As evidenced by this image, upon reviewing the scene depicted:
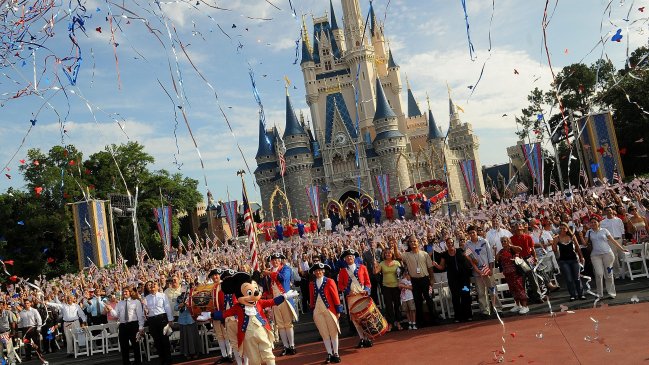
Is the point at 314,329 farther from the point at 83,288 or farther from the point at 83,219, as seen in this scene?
the point at 83,219

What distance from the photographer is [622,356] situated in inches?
234

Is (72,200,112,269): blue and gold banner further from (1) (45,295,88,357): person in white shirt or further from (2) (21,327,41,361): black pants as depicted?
(1) (45,295,88,357): person in white shirt

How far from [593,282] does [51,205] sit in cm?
3842

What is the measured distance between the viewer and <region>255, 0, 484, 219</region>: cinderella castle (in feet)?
221

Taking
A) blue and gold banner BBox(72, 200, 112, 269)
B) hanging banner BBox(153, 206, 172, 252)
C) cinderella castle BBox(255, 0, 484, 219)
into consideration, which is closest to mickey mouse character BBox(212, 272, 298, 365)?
blue and gold banner BBox(72, 200, 112, 269)

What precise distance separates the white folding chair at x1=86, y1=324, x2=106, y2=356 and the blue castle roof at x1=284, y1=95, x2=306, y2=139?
186 ft

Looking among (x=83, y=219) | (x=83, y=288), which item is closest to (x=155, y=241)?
(x=83, y=219)

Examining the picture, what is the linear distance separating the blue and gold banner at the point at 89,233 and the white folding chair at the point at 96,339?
46.3 feet

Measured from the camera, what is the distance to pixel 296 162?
2682 inches

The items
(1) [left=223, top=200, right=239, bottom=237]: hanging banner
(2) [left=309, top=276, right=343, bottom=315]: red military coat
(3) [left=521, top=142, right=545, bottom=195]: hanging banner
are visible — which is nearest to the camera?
(2) [left=309, top=276, right=343, bottom=315]: red military coat

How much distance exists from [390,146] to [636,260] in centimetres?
5701

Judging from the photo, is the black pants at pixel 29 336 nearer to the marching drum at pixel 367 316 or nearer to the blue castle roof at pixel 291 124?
the marching drum at pixel 367 316

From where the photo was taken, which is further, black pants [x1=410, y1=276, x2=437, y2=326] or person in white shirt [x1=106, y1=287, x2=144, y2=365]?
person in white shirt [x1=106, y1=287, x2=144, y2=365]

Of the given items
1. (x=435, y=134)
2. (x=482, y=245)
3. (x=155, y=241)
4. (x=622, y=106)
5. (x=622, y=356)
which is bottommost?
(x=622, y=356)
